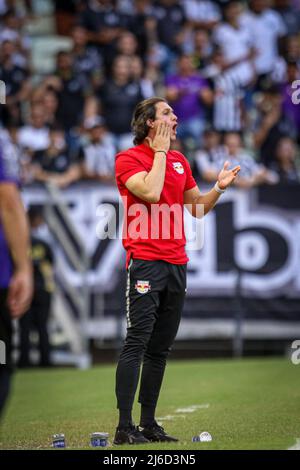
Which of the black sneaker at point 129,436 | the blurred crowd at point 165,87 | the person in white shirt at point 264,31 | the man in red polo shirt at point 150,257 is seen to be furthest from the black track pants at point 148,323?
the person in white shirt at point 264,31

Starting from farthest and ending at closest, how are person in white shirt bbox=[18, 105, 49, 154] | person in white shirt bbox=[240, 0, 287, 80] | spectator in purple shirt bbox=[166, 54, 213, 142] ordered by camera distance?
person in white shirt bbox=[240, 0, 287, 80], spectator in purple shirt bbox=[166, 54, 213, 142], person in white shirt bbox=[18, 105, 49, 154]

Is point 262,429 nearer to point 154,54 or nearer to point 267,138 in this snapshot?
point 267,138

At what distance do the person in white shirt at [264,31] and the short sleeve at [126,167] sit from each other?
12.3 m

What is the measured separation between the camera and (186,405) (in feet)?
32.2

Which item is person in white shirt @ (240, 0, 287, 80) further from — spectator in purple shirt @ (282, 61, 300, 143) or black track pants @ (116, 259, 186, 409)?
black track pants @ (116, 259, 186, 409)

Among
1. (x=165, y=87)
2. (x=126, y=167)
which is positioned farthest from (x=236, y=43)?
(x=126, y=167)

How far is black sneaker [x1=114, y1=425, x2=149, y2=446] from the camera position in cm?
679

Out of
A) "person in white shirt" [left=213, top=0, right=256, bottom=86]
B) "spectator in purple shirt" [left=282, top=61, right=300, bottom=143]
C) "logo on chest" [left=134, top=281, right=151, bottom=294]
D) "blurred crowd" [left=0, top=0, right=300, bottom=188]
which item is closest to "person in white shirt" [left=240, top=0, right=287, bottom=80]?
"blurred crowd" [left=0, top=0, right=300, bottom=188]

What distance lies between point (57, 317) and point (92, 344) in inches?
27.8

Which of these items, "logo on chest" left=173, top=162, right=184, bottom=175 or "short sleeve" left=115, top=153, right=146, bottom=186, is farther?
"logo on chest" left=173, top=162, right=184, bottom=175

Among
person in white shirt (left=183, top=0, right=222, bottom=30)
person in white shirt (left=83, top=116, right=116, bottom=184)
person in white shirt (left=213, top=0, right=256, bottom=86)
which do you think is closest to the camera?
person in white shirt (left=83, top=116, right=116, bottom=184)

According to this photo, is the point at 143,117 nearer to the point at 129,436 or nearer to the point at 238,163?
the point at 129,436

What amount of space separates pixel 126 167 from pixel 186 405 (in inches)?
140

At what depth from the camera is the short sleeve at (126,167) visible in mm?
7020
